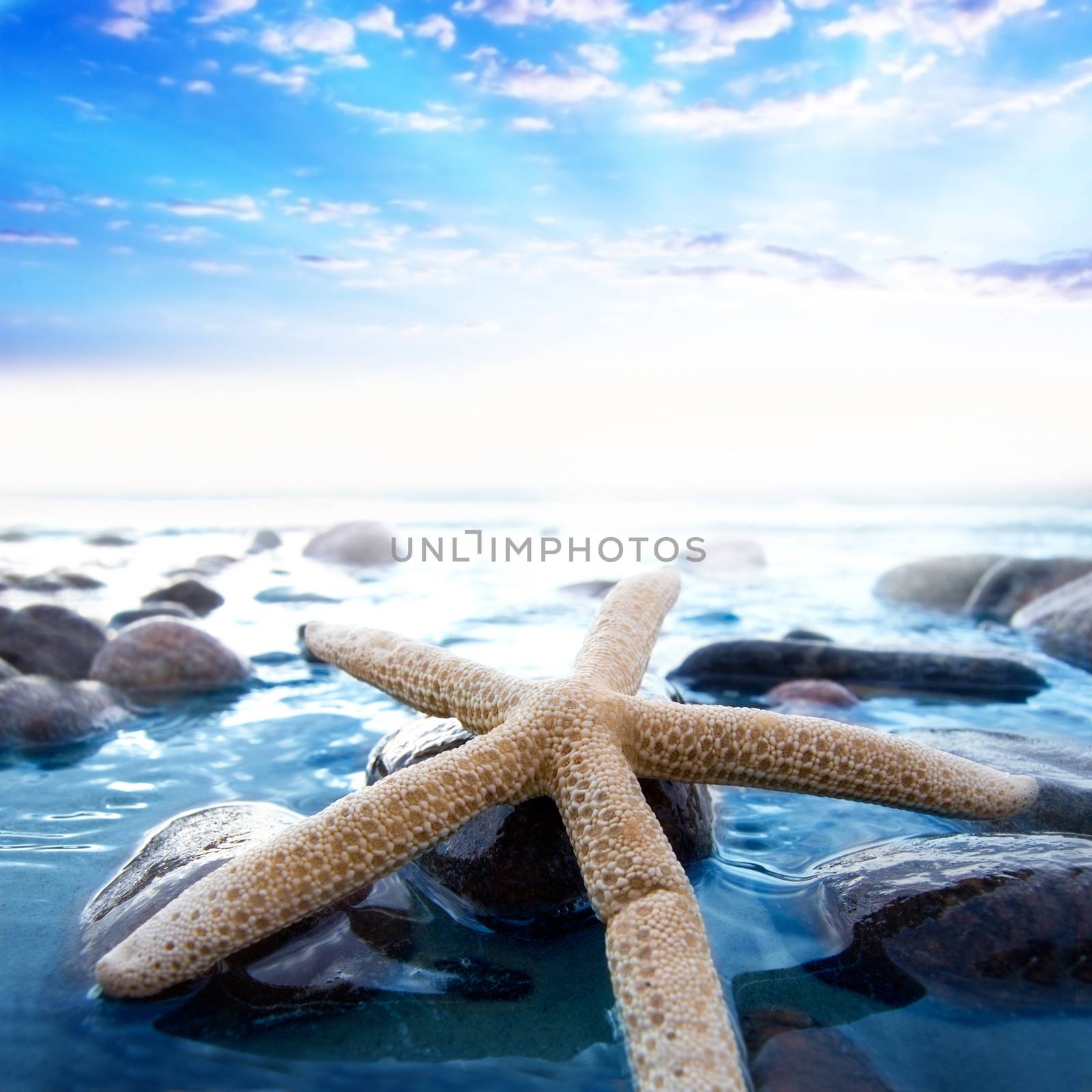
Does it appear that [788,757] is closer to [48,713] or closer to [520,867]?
[520,867]

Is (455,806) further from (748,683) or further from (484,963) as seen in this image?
(748,683)

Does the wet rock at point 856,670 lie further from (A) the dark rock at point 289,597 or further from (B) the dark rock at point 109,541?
(B) the dark rock at point 109,541

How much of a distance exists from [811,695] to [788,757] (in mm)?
2720

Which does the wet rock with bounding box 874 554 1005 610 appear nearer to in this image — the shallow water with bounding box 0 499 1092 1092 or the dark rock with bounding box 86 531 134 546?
the shallow water with bounding box 0 499 1092 1092

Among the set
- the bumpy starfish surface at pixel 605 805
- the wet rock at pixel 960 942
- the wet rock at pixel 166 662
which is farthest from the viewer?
the wet rock at pixel 166 662

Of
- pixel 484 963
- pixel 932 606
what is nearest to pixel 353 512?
pixel 932 606

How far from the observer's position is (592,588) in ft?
30.4

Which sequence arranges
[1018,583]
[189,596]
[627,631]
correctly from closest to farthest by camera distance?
[627,631] → [189,596] → [1018,583]

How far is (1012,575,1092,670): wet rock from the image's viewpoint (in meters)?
6.41

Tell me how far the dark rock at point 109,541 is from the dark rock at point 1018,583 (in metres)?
13.2

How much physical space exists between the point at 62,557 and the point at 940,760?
13626 millimetres

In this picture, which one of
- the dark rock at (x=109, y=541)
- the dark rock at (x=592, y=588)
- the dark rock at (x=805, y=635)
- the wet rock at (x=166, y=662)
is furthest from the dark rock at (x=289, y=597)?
the dark rock at (x=109, y=541)

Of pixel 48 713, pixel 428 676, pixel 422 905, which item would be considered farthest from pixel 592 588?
pixel 422 905

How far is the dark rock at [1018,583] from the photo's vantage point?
27.8ft
